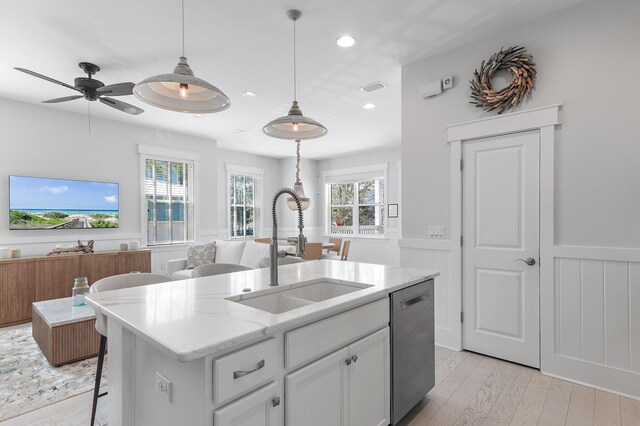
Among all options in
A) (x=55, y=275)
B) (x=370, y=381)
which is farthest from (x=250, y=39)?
(x=55, y=275)

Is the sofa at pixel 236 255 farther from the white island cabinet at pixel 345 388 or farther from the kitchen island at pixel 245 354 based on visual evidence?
the white island cabinet at pixel 345 388

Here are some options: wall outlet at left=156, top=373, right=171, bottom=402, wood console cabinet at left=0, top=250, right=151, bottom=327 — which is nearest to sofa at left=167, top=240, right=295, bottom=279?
wood console cabinet at left=0, top=250, right=151, bottom=327

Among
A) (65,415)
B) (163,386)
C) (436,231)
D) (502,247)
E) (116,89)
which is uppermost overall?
(116,89)

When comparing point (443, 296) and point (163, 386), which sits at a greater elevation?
point (163, 386)

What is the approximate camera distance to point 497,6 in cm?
250

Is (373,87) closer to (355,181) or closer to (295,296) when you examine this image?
(295,296)

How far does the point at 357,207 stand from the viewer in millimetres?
8016

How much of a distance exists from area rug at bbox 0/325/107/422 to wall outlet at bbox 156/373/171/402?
6.06ft

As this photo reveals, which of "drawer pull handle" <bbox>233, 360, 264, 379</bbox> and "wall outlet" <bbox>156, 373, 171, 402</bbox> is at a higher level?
"drawer pull handle" <bbox>233, 360, 264, 379</bbox>

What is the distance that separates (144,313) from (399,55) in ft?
10.2

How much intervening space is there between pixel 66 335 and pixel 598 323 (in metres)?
4.25

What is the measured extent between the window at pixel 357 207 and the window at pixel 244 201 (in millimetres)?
1901

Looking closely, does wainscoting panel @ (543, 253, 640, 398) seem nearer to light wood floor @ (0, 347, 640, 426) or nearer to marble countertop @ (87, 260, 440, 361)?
light wood floor @ (0, 347, 640, 426)

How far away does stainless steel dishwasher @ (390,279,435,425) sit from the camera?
1.88m
